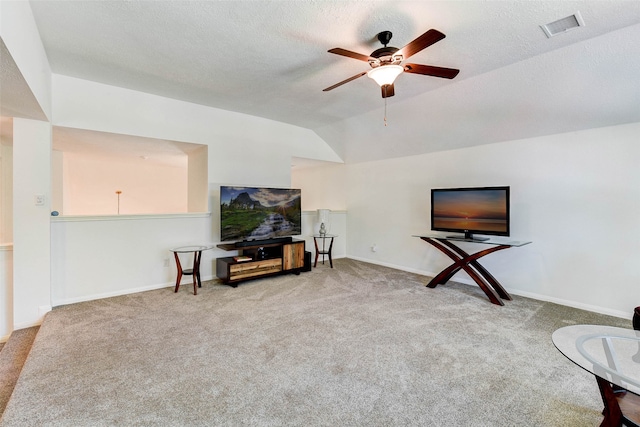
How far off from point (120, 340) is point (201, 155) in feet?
9.93

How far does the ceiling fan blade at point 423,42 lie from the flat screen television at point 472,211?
2285 millimetres

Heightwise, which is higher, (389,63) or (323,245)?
(389,63)

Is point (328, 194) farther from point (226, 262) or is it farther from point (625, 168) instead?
point (625, 168)

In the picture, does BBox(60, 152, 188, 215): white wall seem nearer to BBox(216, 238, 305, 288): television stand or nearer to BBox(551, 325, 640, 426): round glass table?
BBox(216, 238, 305, 288): television stand

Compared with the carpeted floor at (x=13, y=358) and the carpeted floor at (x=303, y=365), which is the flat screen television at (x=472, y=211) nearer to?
the carpeted floor at (x=303, y=365)

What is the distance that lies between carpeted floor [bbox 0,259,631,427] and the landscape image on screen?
1.00m

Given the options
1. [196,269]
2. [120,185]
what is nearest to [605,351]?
[196,269]

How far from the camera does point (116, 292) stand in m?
3.69

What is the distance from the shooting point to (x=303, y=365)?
2148 mm

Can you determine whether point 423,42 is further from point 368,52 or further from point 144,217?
point 144,217

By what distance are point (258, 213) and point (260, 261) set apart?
757mm

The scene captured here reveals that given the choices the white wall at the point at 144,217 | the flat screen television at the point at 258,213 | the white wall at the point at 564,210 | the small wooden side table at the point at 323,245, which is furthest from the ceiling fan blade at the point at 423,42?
the small wooden side table at the point at 323,245

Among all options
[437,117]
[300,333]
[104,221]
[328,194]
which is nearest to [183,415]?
[300,333]

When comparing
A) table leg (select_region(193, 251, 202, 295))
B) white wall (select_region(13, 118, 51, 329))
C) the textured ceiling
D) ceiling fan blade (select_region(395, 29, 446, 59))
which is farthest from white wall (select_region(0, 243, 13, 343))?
ceiling fan blade (select_region(395, 29, 446, 59))
